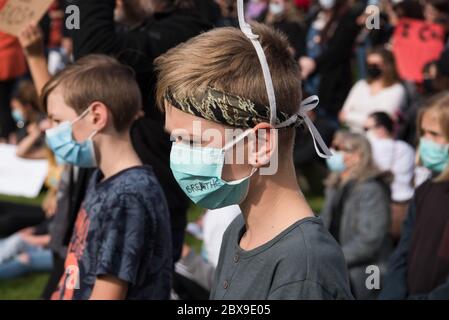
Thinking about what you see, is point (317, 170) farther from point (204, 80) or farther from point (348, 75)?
point (204, 80)

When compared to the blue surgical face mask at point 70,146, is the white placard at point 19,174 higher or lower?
lower

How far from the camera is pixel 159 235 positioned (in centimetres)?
329

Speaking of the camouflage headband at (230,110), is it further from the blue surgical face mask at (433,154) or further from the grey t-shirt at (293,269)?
the blue surgical face mask at (433,154)

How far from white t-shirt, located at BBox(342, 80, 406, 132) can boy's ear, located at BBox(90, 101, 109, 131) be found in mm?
5492

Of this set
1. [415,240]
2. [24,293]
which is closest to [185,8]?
[415,240]

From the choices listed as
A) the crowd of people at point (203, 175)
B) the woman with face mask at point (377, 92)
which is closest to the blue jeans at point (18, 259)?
the crowd of people at point (203, 175)

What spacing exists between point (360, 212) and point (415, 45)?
4.53m

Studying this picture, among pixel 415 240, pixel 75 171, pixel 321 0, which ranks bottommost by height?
pixel 321 0

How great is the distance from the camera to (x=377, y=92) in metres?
8.98

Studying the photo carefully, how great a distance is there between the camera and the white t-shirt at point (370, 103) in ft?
28.9

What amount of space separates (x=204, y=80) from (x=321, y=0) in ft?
27.4

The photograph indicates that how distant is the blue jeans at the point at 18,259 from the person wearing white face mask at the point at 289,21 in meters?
4.03

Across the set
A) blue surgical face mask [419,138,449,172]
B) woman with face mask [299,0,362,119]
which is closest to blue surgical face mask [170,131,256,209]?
blue surgical face mask [419,138,449,172]

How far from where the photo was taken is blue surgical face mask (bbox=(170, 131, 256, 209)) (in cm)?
231
